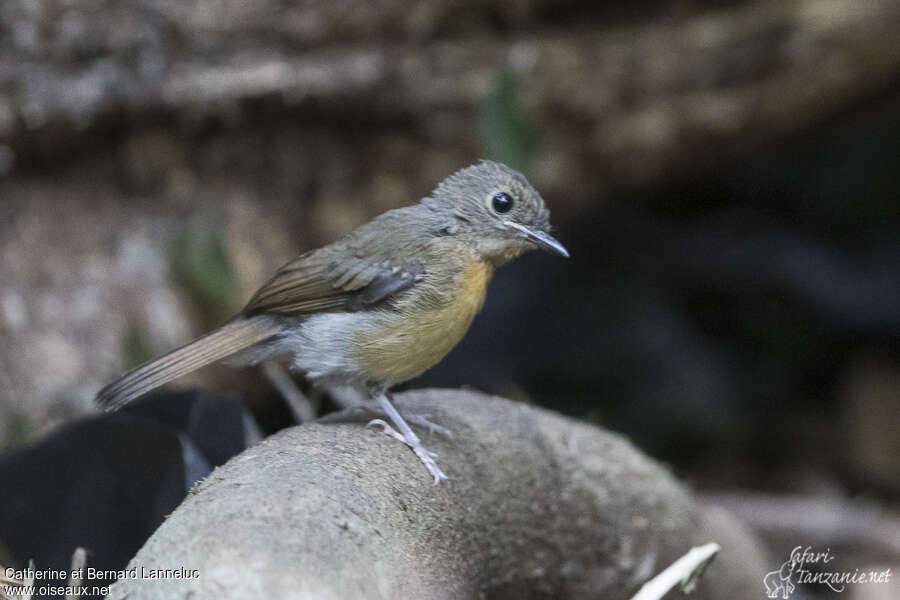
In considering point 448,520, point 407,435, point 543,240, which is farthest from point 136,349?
point 448,520

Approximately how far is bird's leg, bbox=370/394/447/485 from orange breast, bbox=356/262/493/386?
0.40ft

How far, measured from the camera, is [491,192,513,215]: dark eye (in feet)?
10.2

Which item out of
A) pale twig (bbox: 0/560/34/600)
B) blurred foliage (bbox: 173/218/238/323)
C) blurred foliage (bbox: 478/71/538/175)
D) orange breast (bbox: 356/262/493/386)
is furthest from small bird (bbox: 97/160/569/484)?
blurred foliage (bbox: 173/218/238/323)

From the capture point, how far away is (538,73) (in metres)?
5.53

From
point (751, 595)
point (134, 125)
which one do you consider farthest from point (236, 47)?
point (751, 595)

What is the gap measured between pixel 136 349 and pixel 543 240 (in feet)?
8.33

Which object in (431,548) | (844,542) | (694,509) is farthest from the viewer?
(844,542)

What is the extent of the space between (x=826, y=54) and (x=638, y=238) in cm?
161

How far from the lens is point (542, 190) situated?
5.91 metres

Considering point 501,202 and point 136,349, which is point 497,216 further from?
point 136,349

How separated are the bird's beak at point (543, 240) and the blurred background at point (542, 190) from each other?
186cm

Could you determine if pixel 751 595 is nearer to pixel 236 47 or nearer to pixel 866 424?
pixel 866 424

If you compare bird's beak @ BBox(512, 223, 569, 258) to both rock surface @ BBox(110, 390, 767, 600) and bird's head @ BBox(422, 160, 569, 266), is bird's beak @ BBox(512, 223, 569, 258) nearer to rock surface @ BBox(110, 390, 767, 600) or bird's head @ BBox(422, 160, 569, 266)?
bird's head @ BBox(422, 160, 569, 266)

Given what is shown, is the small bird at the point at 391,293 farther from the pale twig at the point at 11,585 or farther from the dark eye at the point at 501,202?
the pale twig at the point at 11,585
